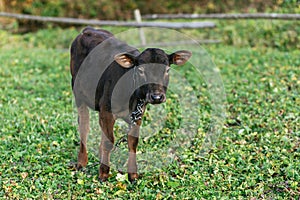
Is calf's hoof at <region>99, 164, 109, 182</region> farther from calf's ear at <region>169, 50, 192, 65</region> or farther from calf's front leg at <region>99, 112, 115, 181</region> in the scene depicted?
calf's ear at <region>169, 50, 192, 65</region>

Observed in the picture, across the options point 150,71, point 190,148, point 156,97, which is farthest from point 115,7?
point 156,97

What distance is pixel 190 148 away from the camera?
709 centimetres

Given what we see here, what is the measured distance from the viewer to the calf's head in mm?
5156

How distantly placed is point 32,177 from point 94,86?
1.48m

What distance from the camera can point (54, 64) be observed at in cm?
1170

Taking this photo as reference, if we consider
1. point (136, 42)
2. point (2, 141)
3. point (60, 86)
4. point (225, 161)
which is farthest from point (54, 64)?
point (225, 161)

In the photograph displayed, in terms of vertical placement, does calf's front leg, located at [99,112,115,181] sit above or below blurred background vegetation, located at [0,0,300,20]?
below

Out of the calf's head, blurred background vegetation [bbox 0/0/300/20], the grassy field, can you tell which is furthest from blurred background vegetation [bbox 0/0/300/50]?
the calf's head

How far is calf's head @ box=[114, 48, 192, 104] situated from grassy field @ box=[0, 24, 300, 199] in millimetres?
1362

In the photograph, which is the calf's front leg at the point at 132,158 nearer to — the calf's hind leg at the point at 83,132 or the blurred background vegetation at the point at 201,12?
the calf's hind leg at the point at 83,132

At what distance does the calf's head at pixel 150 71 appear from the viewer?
16.9 feet

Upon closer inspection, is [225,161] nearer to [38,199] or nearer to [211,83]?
[38,199]

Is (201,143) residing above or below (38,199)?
above

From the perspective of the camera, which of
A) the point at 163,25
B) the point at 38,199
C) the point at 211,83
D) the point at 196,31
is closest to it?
the point at 38,199
